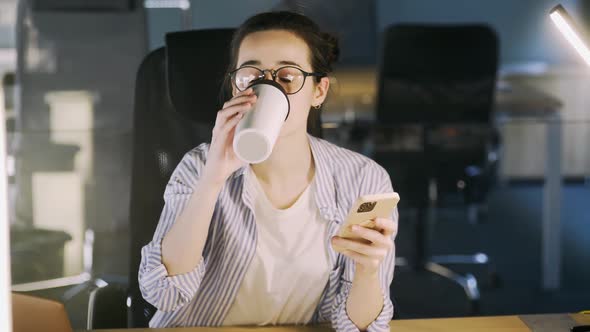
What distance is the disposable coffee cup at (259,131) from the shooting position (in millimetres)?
780

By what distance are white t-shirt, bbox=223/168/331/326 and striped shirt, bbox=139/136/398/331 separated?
0.5 inches

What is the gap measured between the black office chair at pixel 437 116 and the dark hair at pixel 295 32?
1.22 m

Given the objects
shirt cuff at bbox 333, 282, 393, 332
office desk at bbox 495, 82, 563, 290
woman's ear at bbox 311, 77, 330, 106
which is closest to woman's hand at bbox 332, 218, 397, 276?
shirt cuff at bbox 333, 282, 393, 332

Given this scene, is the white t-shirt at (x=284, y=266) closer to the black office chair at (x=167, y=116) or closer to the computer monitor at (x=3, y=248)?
the black office chair at (x=167, y=116)

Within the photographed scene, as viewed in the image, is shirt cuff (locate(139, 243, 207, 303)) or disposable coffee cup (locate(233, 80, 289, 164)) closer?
disposable coffee cup (locate(233, 80, 289, 164))

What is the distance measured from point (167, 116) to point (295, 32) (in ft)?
1.03

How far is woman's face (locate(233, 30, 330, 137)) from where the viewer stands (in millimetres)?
1234

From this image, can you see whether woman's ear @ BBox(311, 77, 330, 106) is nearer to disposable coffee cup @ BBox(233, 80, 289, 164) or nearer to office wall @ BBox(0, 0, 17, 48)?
disposable coffee cup @ BBox(233, 80, 289, 164)

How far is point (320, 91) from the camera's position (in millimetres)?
1308

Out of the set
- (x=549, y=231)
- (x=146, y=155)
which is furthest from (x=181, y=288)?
(x=549, y=231)

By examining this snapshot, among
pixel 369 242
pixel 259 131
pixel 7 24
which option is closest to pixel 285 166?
pixel 369 242

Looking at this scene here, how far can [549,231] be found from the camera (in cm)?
280

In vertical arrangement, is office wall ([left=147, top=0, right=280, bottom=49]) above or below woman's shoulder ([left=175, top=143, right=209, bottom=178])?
above

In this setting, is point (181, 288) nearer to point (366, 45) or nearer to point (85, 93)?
point (85, 93)
